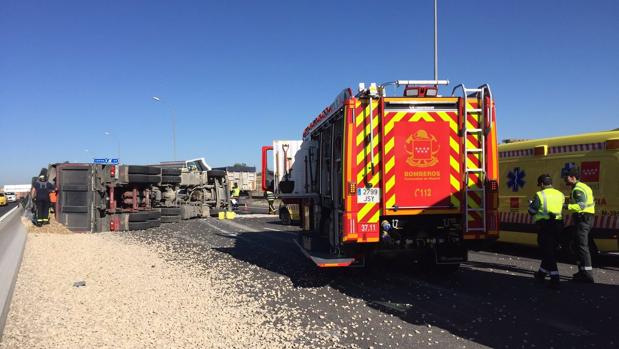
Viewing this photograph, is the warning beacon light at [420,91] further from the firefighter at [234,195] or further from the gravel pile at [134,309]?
the firefighter at [234,195]

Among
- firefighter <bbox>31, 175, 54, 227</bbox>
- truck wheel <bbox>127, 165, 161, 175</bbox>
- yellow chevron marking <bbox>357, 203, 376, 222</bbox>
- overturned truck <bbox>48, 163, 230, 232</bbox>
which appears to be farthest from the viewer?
truck wheel <bbox>127, 165, 161, 175</bbox>

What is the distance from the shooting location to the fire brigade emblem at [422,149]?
21.4ft

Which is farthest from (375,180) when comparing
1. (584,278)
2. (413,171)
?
(584,278)

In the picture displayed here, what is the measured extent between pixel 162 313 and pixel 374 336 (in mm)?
2640

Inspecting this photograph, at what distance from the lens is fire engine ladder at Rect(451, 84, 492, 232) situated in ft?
21.2

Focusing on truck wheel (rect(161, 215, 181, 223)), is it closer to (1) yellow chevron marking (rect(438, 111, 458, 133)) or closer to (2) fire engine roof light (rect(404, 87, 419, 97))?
(2) fire engine roof light (rect(404, 87, 419, 97))

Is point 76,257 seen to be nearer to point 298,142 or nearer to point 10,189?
point 298,142

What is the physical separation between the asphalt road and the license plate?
1348 millimetres

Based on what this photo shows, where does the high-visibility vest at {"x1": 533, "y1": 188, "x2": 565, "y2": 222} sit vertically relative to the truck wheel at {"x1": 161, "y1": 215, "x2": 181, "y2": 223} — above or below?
above

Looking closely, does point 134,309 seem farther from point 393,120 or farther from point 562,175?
point 562,175

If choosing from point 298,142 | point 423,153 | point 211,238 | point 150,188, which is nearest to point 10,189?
point 150,188

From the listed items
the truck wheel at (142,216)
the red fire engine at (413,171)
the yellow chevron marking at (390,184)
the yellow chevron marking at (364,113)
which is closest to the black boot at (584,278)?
the red fire engine at (413,171)

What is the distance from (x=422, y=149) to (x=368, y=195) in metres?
1.07

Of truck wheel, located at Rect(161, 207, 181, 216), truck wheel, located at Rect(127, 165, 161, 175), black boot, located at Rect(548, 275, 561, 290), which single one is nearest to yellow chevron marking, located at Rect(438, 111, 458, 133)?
black boot, located at Rect(548, 275, 561, 290)
